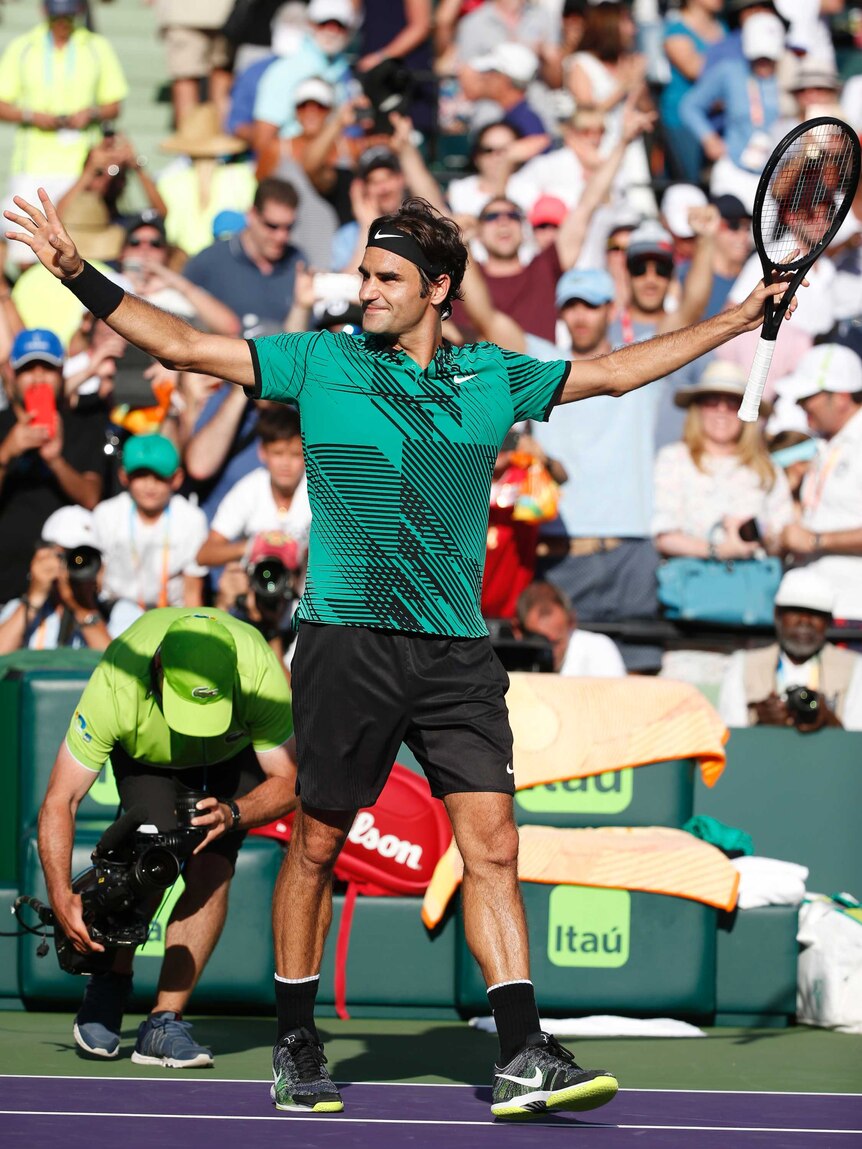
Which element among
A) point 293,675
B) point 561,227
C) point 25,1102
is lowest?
point 25,1102

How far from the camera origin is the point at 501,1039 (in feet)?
16.4

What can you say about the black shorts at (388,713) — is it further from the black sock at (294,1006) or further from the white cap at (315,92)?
the white cap at (315,92)

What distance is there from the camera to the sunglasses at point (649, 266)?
10.5 m

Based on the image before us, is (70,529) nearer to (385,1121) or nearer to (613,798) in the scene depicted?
(613,798)

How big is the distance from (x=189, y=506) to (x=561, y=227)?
3260 mm

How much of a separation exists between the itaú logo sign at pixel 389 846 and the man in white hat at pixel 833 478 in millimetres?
3019

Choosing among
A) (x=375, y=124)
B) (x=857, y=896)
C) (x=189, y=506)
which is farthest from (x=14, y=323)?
(x=857, y=896)

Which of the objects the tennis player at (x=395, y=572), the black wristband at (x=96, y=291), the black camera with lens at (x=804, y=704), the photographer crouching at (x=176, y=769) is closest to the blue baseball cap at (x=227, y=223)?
the black camera with lens at (x=804, y=704)

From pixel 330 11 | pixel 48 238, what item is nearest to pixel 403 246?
pixel 48 238

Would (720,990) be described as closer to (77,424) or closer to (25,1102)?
(25,1102)

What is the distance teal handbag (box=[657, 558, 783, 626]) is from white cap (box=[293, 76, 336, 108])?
4.17 m

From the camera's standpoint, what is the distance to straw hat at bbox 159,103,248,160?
40.7 feet

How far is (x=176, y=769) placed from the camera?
19.9ft

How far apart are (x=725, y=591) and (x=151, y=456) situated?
2683 mm
